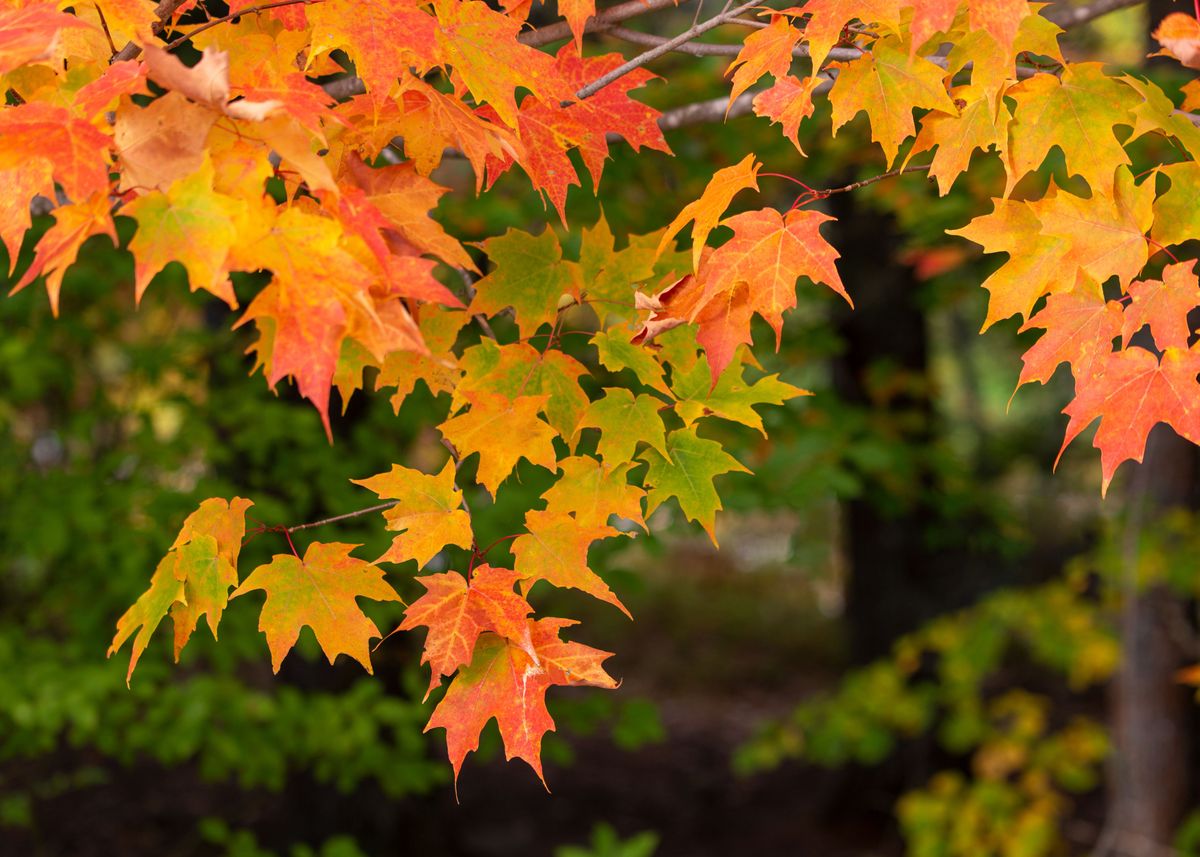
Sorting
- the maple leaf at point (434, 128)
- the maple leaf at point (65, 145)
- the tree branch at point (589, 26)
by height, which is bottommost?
the maple leaf at point (434, 128)

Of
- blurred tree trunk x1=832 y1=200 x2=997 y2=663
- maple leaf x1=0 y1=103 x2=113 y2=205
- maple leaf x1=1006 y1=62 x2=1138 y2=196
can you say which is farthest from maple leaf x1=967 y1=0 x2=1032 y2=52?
blurred tree trunk x1=832 y1=200 x2=997 y2=663

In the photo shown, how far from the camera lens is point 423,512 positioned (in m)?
1.80

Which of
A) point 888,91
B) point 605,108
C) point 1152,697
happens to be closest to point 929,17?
point 888,91

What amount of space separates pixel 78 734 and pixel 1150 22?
4.87 m

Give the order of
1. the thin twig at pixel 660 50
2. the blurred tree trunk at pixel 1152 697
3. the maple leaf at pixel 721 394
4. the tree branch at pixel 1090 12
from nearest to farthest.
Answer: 1. the thin twig at pixel 660 50
2. the maple leaf at pixel 721 394
3. the tree branch at pixel 1090 12
4. the blurred tree trunk at pixel 1152 697

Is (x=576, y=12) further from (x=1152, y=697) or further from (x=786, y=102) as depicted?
(x=1152, y=697)

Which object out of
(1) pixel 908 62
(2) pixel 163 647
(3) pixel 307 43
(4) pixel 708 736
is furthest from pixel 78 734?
(4) pixel 708 736

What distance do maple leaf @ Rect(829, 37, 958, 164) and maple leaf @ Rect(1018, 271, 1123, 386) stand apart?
345 mm

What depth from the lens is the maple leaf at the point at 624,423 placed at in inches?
73.8

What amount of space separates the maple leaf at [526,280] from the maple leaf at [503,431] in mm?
229

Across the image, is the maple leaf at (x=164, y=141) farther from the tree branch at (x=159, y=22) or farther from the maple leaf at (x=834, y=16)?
the maple leaf at (x=834, y=16)

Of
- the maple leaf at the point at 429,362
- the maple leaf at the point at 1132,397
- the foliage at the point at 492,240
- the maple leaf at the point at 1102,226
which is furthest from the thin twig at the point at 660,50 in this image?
the maple leaf at the point at 1132,397

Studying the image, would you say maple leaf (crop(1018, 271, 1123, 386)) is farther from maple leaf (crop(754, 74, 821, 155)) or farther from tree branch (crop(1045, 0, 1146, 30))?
tree branch (crop(1045, 0, 1146, 30))

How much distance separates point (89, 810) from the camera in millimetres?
6289
